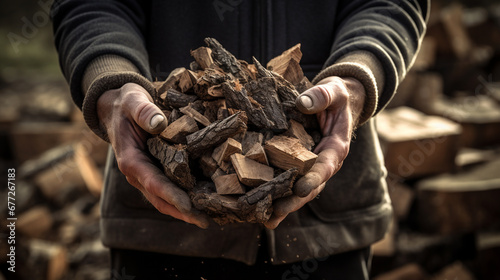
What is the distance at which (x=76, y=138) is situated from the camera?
3031mm

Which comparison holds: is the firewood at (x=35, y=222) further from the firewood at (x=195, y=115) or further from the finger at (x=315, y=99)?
the finger at (x=315, y=99)

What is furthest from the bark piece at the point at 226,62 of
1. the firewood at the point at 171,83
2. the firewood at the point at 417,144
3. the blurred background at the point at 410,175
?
the firewood at the point at 417,144

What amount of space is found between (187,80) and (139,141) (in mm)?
189

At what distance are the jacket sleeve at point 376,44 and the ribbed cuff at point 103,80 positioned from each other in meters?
0.48

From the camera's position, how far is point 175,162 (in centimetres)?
84

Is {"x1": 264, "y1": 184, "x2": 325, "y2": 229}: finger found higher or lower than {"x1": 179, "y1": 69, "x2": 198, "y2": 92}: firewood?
lower

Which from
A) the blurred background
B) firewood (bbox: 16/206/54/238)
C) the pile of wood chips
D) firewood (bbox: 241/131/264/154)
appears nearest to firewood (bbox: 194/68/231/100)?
the pile of wood chips

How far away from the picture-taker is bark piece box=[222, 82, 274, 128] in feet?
3.05

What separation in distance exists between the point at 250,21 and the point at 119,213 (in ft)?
2.15

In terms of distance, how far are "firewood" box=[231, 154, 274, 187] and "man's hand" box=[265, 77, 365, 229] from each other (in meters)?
0.06

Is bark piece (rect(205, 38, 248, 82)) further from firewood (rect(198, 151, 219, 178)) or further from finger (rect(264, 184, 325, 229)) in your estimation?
finger (rect(264, 184, 325, 229))

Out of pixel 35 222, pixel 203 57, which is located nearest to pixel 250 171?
pixel 203 57

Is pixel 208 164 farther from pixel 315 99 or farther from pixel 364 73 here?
pixel 364 73

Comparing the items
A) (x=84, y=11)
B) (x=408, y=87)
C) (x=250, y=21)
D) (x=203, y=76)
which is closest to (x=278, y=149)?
(x=203, y=76)
